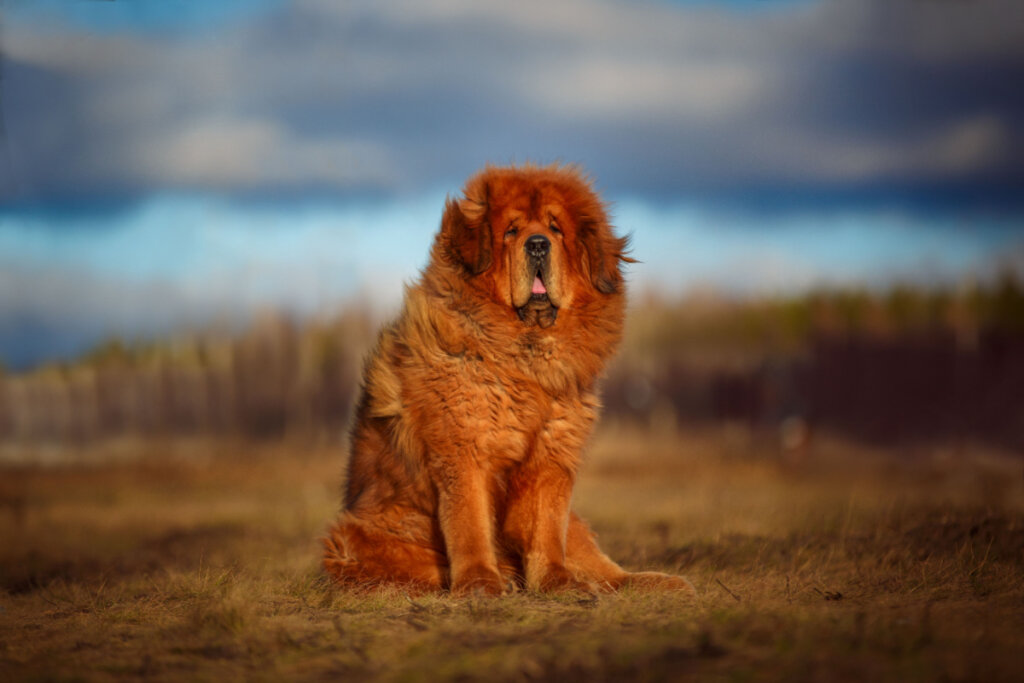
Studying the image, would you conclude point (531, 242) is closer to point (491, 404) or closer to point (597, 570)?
point (491, 404)

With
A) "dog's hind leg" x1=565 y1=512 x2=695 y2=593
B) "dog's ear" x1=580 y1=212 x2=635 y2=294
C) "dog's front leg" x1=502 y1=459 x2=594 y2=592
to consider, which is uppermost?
"dog's ear" x1=580 y1=212 x2=635 y2=294

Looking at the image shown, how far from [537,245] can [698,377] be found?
56.2 feet

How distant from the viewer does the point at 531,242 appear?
18.1 feet

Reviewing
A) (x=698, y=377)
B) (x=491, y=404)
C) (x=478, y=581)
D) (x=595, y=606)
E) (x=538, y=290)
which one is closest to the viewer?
(x=595, y=606)

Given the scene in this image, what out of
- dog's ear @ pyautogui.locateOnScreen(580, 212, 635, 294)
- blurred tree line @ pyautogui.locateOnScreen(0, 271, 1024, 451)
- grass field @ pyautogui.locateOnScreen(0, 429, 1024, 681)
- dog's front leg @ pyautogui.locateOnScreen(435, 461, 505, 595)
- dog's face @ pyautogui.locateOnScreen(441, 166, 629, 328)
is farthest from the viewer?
blurred tree line @ pyautogui.locateOnScreen(0, 271, 1024, 451)

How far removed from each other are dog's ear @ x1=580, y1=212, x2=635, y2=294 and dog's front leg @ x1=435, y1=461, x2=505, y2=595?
154cm

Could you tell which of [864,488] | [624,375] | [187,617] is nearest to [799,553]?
[187,617]

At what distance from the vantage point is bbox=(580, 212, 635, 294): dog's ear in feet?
19.2

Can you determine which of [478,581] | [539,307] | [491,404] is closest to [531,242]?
[539,307]

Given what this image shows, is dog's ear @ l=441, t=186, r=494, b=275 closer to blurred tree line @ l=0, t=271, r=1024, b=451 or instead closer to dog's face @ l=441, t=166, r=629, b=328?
dog's face @ l=441, t=166, r=629, b=328

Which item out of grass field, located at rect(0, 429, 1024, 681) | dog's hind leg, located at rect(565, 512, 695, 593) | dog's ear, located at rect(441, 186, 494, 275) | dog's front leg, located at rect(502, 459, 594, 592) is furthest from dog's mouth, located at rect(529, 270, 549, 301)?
grass field, located at rect(0, 429, 1024, 681)

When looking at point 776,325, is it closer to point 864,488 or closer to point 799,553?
point 864,488

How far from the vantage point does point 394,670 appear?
3363mm

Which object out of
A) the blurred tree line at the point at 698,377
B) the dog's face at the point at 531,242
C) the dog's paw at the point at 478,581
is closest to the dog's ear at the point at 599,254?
the dog's face at the point at 531,242
